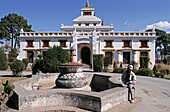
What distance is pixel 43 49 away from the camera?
25062 mm

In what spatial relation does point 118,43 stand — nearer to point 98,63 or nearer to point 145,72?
point 98,63

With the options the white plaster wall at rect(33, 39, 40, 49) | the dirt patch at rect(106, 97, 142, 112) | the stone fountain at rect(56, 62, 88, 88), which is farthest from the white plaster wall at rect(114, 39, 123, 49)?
the dirt patch at rect(106, 97, 142, 112)

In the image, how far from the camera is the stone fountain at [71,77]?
6289 millimetres

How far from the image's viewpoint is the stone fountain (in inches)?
248

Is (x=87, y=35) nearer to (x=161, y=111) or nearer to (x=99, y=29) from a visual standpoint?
(x=99, y=29)

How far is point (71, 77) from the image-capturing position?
20.9 feet

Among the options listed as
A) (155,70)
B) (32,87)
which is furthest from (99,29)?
(32,87)

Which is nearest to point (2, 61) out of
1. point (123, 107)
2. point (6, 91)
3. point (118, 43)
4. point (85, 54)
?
point (85, 54)

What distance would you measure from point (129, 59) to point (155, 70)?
9.28 m

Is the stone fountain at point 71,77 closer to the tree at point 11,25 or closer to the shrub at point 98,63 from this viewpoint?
the shrub at point 98,63

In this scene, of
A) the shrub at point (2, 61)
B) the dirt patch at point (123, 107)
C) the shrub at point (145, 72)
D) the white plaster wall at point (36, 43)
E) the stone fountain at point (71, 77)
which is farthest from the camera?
Result: the white plaster wall at point (36, 43)

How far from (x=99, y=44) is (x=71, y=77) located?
62.5 ft

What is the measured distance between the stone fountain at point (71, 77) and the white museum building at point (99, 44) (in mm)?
17217

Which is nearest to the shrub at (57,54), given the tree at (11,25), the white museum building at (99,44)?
the white museum building at (99,44)
